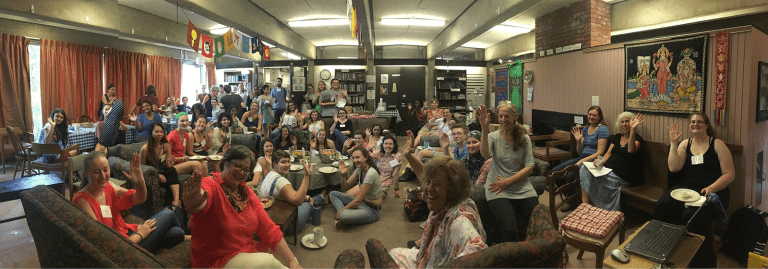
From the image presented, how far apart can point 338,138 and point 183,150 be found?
117 inches

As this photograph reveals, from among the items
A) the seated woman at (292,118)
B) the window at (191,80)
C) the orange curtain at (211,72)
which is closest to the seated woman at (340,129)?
the seated woman at (292,118)

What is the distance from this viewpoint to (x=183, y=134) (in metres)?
5.61

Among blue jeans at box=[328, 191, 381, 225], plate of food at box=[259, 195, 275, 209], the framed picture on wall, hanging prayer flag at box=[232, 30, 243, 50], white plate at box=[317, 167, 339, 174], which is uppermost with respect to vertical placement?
hanging prayer flag at box=[232, 30, 243, 50]

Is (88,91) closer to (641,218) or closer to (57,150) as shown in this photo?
(57,150)

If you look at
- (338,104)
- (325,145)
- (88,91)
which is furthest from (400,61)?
(88,91)

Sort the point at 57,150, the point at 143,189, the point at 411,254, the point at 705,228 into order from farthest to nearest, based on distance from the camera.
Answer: the point at 57,150
the point at 705,228
the point at 143,189
the point at 411,254

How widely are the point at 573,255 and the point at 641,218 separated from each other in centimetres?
164

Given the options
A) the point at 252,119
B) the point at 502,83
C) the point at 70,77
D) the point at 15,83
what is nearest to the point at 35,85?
the point at 70,77

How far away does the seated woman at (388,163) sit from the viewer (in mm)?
5527

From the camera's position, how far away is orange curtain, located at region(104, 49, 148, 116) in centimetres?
1058

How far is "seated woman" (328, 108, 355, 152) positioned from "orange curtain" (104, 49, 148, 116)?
22.6 ft

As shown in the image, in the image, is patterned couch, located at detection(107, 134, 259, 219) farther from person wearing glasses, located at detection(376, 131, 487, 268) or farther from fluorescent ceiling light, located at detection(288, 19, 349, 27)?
fluorescent ceiling light, located at detection(288, 19, 349, 27)

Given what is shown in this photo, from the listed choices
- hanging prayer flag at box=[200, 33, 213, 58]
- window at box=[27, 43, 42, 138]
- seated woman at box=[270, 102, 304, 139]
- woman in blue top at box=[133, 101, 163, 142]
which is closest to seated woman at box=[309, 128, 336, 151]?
seated woman at box=[270, 102, 304, 139]

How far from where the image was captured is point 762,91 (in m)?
4.13
